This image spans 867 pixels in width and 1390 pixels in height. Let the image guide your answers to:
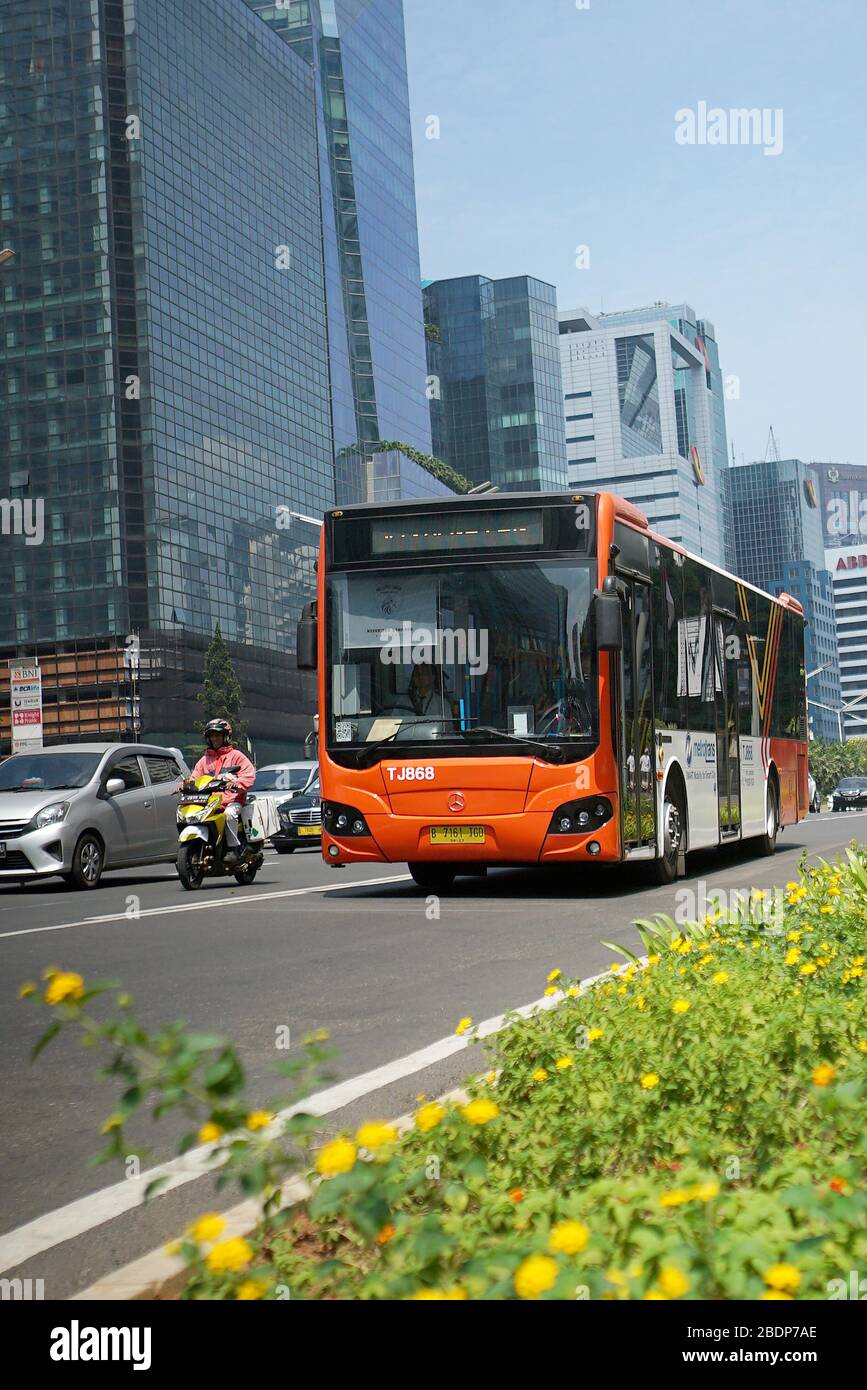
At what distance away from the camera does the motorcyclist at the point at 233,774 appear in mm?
16828

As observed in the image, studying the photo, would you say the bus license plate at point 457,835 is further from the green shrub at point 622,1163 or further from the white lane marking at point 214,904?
→ the green shrub at point 622,1163

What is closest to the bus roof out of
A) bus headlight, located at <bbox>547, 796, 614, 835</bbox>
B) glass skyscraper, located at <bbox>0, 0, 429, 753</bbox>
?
bus headlight, located at <bbox>547, 796, 614, 835</bbox>

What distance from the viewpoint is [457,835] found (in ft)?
45.8

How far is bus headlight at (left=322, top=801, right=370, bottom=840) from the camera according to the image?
14.3 meters

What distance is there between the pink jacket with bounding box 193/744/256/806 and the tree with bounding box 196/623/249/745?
8802 cm

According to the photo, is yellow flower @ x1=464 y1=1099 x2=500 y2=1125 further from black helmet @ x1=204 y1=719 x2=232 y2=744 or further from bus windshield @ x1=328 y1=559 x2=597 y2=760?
black helmet @ x1=204 y1=719 x2=232 y2=744

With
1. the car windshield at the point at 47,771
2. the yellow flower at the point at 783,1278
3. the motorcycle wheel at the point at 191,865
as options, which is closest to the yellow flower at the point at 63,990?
the yellow flower at the point at 783,1278

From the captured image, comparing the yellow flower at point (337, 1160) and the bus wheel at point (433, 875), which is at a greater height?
the yellow flower at point (337, 1160)

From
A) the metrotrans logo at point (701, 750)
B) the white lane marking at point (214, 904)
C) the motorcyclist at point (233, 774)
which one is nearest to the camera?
the white lane marking at point (214, 904)

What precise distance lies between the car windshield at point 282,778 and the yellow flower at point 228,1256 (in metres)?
31.4

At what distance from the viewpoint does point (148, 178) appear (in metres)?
106

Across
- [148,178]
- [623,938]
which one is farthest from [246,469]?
[623,938]
